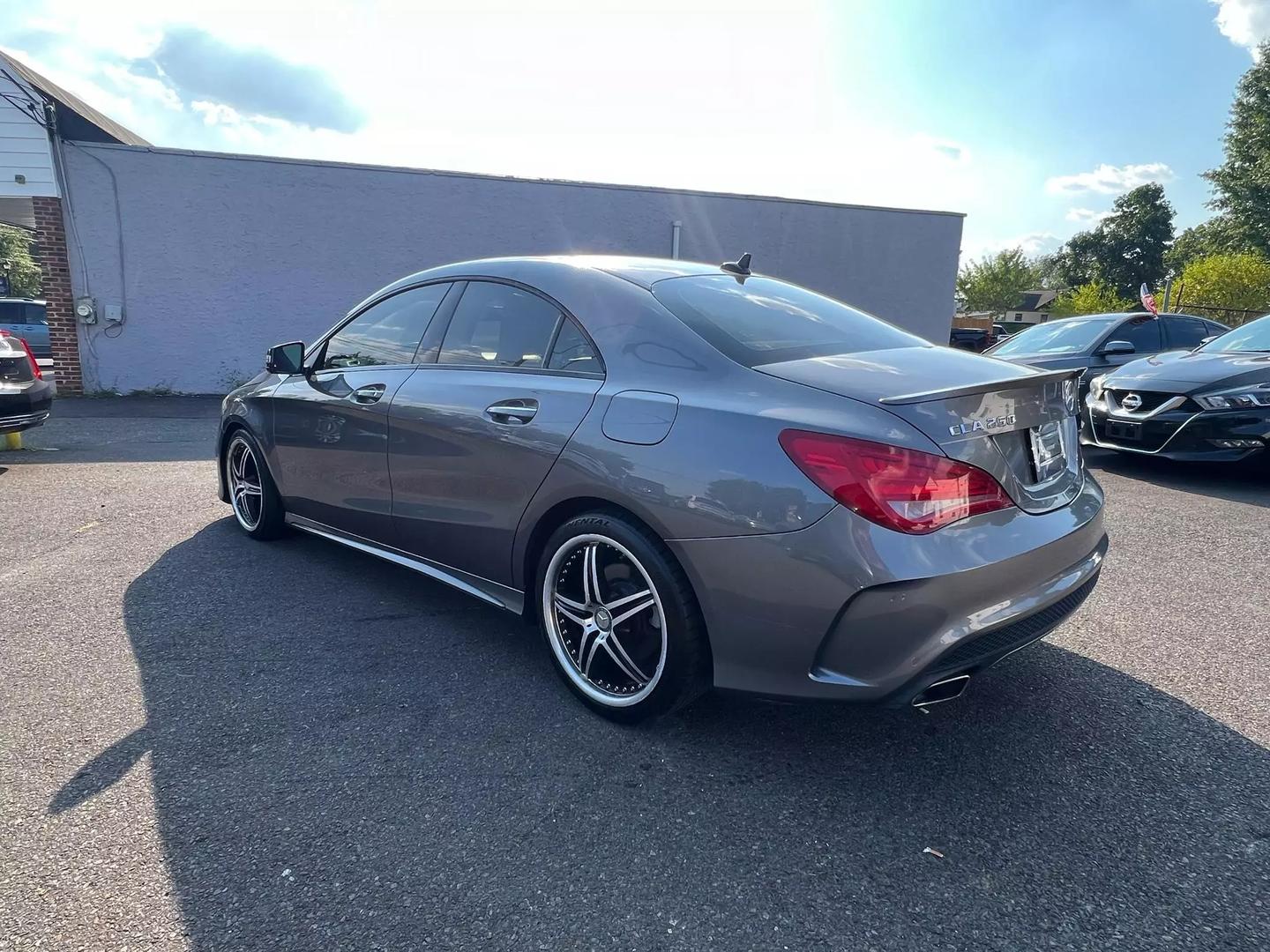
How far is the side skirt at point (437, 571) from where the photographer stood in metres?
2.97

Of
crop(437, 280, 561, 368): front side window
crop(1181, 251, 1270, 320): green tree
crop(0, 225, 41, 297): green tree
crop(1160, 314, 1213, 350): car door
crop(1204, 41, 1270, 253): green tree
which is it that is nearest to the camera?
crop(437, 280, 561, 368): front side window

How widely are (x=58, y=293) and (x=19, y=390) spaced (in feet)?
20.6

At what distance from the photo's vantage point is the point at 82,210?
1140 centimetres

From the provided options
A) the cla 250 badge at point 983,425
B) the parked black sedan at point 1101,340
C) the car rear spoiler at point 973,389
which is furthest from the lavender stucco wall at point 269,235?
the cla 250 badge at point 983,425

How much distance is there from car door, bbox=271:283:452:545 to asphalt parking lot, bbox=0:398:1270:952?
0.53 meters

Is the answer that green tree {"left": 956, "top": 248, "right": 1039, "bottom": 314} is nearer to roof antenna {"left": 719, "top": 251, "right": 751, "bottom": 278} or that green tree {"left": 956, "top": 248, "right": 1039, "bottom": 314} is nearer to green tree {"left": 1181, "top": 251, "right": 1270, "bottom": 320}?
green tree {"left": 1181, "top": 251, "right": 1270, "bottom": 320}

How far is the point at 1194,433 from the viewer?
19.3 ft

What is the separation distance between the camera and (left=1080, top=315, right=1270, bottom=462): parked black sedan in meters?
5.78

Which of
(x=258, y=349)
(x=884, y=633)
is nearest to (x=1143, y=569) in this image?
(x=884, y=633)

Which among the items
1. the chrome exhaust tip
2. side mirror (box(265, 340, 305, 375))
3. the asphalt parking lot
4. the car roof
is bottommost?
the asphalt parking lot

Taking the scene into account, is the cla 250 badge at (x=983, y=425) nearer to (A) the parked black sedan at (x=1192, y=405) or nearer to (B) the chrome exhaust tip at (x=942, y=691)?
(B) the chrome exhaust tip at (x=942, y=691)

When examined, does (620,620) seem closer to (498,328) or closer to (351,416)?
(498,328)

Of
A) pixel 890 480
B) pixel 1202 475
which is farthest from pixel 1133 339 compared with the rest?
pixel 890 480

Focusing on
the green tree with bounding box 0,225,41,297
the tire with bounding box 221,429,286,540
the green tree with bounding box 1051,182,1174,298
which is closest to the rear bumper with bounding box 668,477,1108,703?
the tire with bounding box 221,429,286,540
